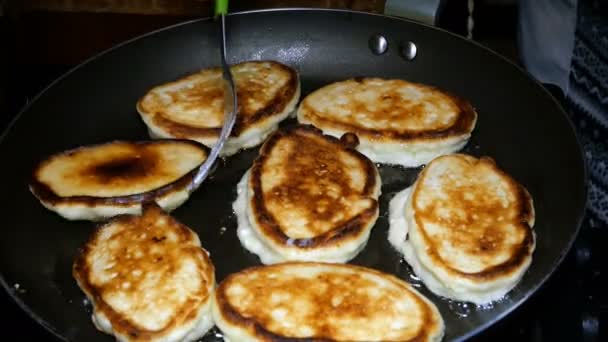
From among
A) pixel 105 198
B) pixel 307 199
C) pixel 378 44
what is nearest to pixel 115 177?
pixel 105 198

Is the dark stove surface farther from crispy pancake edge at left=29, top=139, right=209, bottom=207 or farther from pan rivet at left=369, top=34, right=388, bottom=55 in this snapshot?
pan rivet at left=369, top=34, right=388, bottom=55

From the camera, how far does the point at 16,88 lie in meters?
2.79

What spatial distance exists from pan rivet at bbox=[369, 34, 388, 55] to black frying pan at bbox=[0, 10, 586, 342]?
20 mm

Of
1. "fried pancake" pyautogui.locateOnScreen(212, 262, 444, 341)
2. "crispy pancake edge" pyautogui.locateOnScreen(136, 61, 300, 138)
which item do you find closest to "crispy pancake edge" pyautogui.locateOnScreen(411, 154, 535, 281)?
"fried pancake" pyautogui.locateOnScreen(212, 262, 444, 341)

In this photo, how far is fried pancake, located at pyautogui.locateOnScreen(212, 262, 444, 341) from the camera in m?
1.74

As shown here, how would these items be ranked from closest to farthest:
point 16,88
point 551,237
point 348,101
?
point 551,237 → point 348,101 → point 16,88

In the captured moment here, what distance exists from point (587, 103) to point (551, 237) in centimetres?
78

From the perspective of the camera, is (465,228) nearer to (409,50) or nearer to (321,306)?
(321,306)

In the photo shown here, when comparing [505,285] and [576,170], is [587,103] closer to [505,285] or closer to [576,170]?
[576,170]

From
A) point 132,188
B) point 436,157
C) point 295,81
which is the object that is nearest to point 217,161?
point 132,188

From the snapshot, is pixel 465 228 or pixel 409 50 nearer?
pixel 465 228

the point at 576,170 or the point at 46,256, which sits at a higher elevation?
the point at 576,170

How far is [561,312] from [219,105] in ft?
4.02

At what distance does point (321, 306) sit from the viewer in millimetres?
1808
